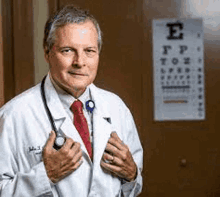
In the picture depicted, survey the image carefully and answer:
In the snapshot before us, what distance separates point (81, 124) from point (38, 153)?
0.18 metres

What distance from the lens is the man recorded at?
1000 mm

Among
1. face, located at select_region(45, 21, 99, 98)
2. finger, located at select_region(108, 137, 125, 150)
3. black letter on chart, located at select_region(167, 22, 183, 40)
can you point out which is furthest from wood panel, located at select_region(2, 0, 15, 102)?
black letter on chart, located at select_region(167, 22, 183, 40)

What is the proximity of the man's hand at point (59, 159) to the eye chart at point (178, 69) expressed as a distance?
2.85 feet

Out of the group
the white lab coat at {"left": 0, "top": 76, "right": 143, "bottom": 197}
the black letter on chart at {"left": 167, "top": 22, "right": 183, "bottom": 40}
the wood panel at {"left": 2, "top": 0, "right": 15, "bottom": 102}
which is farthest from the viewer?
the black letter on chart at {"left": 167, "top": 22, "right": 183, "bottom": 40}

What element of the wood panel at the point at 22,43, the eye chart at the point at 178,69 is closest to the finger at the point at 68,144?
the wood panel at the point at 22,43

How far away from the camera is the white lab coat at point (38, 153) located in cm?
99

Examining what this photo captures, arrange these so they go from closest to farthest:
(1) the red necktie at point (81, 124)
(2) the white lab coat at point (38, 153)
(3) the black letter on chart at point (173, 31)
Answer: (2) the white lab coat at point (38, 153)
(1) the red necktie at point (81, 124)
(3) the black letter on chart at point (173, 31)

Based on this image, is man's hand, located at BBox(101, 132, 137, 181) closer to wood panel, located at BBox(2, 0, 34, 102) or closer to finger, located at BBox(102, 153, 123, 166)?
finger, located at BBox(102, 153, 123, 166)

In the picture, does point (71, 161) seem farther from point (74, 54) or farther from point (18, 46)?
point (18, 46)

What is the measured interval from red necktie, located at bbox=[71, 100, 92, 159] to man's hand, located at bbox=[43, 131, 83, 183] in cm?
9

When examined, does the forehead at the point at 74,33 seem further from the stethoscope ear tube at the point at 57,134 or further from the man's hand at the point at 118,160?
the man's hand at the point at 118,160

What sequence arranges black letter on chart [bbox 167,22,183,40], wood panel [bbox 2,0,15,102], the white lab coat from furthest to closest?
1. black letter on chart [bbox 167,22,183,40]
2. wood panel [bbox 2,0,15,102]
3. the white lab coat

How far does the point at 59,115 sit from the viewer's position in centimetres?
110

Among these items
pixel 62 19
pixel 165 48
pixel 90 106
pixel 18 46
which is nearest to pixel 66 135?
pixel 90 106
